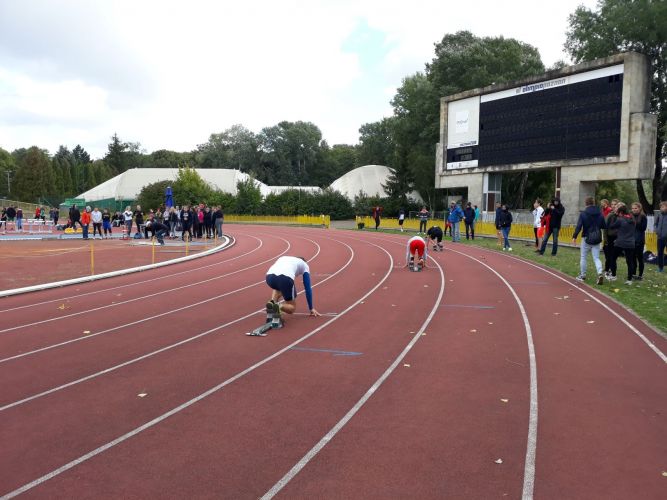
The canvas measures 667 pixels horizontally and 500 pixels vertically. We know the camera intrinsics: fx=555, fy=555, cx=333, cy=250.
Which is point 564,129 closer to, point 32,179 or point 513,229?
point 513,229

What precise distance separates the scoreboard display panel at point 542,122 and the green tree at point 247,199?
113 ft

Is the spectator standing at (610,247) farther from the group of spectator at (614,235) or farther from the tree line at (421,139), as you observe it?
the tree line at (421,139)

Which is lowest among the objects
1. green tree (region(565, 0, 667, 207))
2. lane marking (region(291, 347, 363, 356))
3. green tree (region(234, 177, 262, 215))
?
lane marking (region(291, 347, 363, 356))

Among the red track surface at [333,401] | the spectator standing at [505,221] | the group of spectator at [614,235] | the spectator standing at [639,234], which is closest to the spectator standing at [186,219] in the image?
the spectator standing at [505,221]

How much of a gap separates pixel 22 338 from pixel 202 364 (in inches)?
132

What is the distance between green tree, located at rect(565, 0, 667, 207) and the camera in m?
37.2

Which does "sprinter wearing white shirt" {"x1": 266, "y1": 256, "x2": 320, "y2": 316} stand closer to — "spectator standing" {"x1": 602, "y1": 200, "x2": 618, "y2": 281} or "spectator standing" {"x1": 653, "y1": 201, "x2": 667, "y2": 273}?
"spectator standing" {"x1": 602, "y1": 200, "x2": 618, "y2": 281}

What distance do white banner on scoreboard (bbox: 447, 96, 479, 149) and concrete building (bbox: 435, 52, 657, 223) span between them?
0.06 metres

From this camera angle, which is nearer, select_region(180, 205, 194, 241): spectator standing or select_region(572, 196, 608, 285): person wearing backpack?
select_region(572, 196, 608, 285): person wearing backpack

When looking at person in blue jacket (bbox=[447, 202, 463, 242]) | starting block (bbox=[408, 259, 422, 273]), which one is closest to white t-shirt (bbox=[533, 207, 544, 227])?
person in blue jacket (bbox=[447, 202, 463, 242])

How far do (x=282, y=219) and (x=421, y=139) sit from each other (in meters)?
16.6

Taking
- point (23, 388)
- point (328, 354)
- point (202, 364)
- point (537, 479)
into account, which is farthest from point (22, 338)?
point (537, 479)

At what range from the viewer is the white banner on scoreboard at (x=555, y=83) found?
2588cm

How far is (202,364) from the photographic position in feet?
22.4
